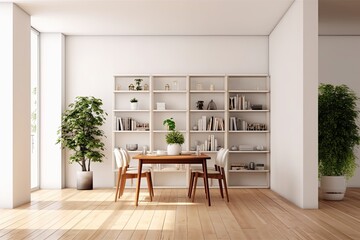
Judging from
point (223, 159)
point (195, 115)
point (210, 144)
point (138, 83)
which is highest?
point (138, 83)

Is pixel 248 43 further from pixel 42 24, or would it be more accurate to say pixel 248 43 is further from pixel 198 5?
pixel 42 24

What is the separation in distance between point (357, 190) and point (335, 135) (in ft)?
7.35

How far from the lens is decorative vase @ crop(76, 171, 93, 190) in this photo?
10.2 meters

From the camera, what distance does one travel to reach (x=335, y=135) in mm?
8531

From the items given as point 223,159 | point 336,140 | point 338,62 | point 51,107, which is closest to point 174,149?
point 223,159

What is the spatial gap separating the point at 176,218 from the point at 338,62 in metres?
5.99

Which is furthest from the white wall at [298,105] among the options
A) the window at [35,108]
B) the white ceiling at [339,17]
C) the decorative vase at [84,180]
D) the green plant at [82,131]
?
the window at [35,108]

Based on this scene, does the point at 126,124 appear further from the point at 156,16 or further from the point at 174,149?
the point at 156,16

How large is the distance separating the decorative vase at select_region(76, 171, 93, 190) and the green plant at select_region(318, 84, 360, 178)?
4.59 m

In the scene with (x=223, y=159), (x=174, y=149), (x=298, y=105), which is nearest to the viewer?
(x=298, y=105)

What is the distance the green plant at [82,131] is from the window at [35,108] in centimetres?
51

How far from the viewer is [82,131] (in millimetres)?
10156

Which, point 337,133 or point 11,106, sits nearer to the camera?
point 11,106

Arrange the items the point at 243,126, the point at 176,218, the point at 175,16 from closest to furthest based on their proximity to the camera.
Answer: the point at 176,218 → the point at 175,16 → the point at 243,126
